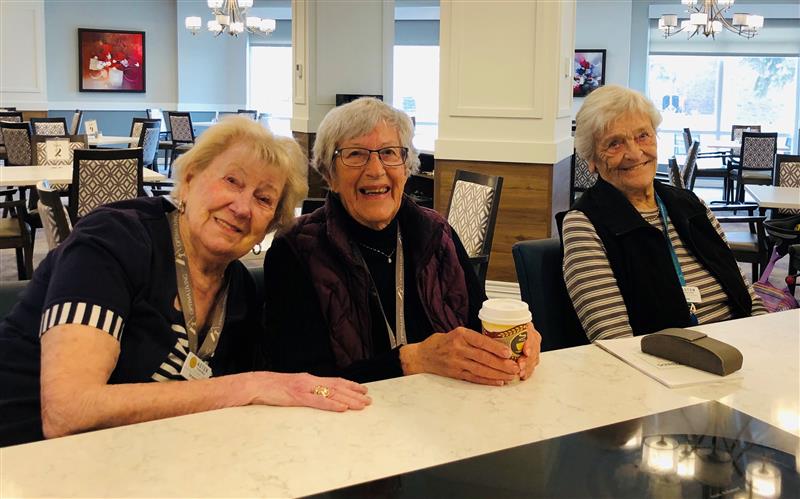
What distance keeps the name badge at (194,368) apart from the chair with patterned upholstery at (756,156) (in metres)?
9.43

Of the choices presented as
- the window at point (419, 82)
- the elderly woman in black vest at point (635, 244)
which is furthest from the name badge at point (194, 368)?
the window at point (419, 82)

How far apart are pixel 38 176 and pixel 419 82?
35.7ft

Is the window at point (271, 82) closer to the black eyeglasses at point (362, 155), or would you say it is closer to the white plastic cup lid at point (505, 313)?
the black eyeglasses at point (362, 155)

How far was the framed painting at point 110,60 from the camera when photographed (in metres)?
13.6

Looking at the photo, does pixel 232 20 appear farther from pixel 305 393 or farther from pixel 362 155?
pixel 305 393

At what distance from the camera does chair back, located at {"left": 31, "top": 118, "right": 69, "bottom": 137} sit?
9.21m

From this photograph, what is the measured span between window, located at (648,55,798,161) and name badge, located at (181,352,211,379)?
12925 millimetres

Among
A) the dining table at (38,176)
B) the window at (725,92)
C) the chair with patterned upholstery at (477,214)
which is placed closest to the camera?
the chair with patterned upholstery at (477,214)

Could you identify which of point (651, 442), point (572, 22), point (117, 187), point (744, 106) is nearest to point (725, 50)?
point (744, 106)

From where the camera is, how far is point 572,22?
5445 millimetres

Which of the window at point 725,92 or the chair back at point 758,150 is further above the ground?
the window at point 725,92

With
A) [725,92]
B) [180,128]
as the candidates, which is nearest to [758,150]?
[725,92]

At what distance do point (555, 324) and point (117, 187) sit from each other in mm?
3408

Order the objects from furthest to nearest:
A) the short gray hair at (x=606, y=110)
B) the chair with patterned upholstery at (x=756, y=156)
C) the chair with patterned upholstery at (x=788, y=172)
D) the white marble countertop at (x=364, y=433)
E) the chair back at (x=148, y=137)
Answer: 1. the chair with patterned upholstery at (x=756, y=156)
2. the chair back at (x=148, y=137)
3. the chair with patterned upholstery at (x=788, y=172)
4. the short gray hair at (x=606, y=110)
5. the white marble countertop at (x=364, y=433)
